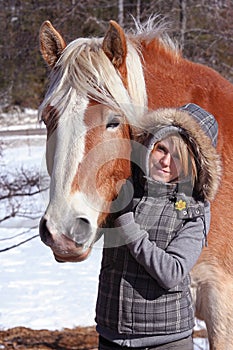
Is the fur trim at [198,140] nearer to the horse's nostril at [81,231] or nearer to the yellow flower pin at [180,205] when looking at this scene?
the yellow flower pin at [180,205]

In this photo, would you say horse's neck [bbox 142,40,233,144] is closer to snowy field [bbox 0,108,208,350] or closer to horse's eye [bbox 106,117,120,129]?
horse's eye [bbox 106,117,120,129]

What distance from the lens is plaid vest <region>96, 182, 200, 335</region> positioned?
2.05m

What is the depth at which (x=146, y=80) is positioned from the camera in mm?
2424

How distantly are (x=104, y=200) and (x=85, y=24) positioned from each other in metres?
4.11

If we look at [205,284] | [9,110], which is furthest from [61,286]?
[205,284]

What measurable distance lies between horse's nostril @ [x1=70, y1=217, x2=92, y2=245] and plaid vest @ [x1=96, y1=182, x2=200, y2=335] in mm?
246

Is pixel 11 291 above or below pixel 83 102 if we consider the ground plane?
below

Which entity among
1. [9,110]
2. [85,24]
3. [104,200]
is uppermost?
[104,200]

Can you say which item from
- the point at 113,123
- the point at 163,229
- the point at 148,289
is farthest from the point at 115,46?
the point at 148,289

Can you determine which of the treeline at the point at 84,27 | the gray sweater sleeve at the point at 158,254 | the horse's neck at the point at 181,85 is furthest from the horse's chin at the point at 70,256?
the treeline at the point at 84,27

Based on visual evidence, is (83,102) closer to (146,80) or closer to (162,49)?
(146,80)

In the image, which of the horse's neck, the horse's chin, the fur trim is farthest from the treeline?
the horse's chin

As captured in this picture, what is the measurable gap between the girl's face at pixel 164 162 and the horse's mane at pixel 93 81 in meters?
0.13

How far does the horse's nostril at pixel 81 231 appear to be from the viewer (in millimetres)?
1830
